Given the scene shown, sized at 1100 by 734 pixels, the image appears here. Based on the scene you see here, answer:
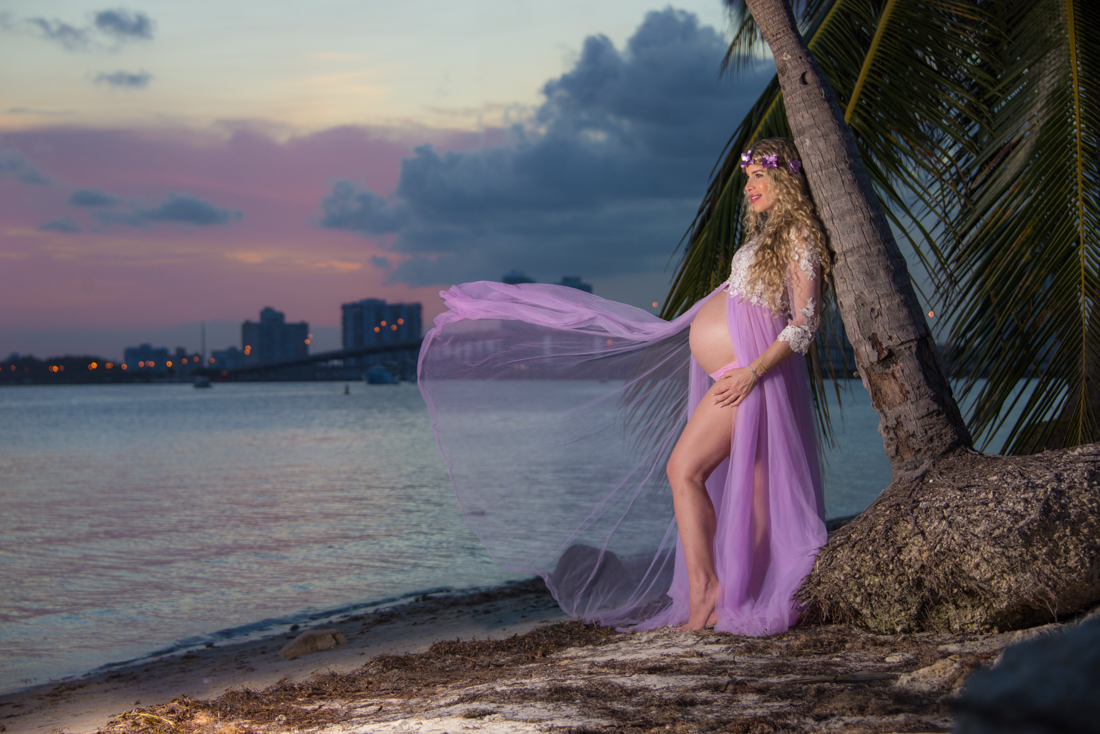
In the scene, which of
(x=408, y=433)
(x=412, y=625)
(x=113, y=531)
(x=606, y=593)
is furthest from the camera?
(x=408, y=433)

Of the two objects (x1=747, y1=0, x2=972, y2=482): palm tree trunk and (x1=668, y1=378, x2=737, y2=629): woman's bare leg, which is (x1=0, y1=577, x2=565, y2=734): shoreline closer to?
(x1=668, y1=378, x2=737, y2=629): woman's bare leg

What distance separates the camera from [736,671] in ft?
10.3

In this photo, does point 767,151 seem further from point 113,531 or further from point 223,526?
point 113,531

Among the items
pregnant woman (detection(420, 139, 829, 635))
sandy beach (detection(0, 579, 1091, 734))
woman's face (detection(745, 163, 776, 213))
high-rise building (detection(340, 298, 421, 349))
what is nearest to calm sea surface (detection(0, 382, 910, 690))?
pregnant woman (detection(420, 139, 829, 635))

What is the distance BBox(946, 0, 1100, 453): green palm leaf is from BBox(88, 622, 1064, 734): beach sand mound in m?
1.89

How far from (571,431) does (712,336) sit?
111 centimetres

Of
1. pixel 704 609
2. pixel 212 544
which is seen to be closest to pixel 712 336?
pixel 704 609

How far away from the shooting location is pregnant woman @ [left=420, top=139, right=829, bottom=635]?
4039mm

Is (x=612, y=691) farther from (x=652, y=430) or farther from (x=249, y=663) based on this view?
(x=249, y=663)

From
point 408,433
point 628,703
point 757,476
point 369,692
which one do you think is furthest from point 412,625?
point 408,433

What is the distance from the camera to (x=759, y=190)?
4.19 m

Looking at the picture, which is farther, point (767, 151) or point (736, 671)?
point (767, 151)

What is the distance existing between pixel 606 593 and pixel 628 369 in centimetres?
132

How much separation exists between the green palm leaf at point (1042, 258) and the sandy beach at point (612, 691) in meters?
1.84
